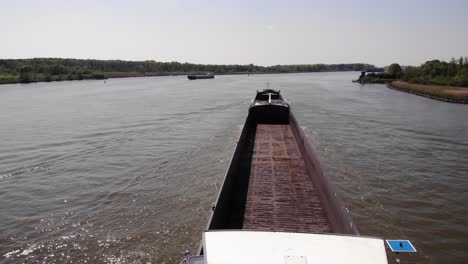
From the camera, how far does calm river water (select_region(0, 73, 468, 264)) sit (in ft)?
32.5

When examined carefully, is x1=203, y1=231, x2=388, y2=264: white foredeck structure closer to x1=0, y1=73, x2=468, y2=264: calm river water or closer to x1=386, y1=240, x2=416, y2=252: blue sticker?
x1=386, y1=240, x2=416, y2=252: blue sticker

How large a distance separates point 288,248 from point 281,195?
608 centimetres

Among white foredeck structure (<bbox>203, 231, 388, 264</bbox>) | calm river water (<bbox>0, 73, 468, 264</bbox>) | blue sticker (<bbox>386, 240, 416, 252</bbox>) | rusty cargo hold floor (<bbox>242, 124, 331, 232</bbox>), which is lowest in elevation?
calm river water (<bbox>0, 73, 468, 264</bbox>)

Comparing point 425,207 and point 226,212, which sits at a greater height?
point 226,212

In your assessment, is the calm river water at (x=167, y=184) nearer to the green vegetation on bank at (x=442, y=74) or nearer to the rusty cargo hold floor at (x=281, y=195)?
the rusty cargo hold floor at (x=281, y=195)

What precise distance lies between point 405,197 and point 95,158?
1687cm

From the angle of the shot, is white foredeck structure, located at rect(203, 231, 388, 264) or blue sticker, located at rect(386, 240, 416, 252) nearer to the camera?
white foredeck structure, located at rect(203, 231, 388, 264)

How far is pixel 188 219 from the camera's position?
1123cm

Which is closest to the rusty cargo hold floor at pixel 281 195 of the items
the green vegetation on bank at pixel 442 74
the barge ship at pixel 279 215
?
the barge ship at pixel 279 215

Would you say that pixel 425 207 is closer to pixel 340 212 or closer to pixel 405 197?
pixel 405 197

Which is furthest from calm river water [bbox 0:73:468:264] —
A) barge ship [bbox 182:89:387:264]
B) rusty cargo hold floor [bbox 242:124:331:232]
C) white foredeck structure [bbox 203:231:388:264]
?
white foredeck structure [bbox 203:231:388:264]

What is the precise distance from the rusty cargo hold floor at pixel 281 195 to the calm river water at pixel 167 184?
6.94 feet

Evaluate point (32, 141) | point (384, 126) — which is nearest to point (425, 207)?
point (384, 126)

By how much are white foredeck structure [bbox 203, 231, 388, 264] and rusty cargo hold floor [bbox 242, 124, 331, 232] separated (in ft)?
11.6
